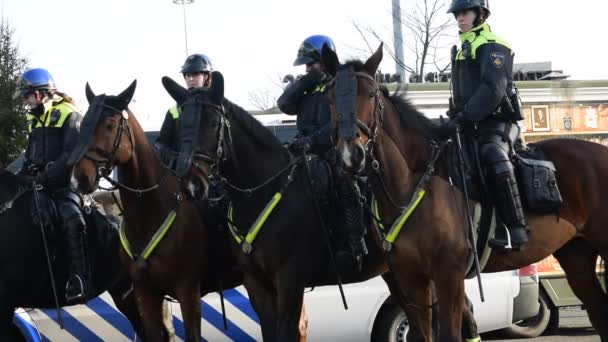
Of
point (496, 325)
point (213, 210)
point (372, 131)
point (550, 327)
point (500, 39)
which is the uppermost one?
point (500, 39)

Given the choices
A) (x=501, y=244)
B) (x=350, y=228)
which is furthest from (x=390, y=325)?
(x=501, y=244)

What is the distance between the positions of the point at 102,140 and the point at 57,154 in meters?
1.57

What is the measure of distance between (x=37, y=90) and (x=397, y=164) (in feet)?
12.8

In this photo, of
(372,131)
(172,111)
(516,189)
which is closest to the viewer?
(372,131)

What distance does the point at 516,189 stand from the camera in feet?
26.5

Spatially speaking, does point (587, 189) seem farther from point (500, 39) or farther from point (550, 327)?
point (550, 327)

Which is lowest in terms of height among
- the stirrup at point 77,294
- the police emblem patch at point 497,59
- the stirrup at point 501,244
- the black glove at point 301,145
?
the stirrup at point 77,294

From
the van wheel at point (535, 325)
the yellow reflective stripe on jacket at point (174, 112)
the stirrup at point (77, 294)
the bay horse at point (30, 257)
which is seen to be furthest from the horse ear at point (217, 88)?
the van wheel at point (535, 325)

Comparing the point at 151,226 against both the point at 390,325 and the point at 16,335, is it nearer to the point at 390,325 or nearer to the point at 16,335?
the point at 16,335

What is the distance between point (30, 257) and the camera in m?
9.52

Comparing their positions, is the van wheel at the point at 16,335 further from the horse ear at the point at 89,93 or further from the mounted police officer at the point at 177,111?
the horse ear at the point at 89,93

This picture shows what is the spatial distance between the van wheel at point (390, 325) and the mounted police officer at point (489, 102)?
3.45 meters

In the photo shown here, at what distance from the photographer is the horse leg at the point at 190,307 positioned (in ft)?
27.8

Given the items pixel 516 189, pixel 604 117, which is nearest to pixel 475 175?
pixel 516 189
